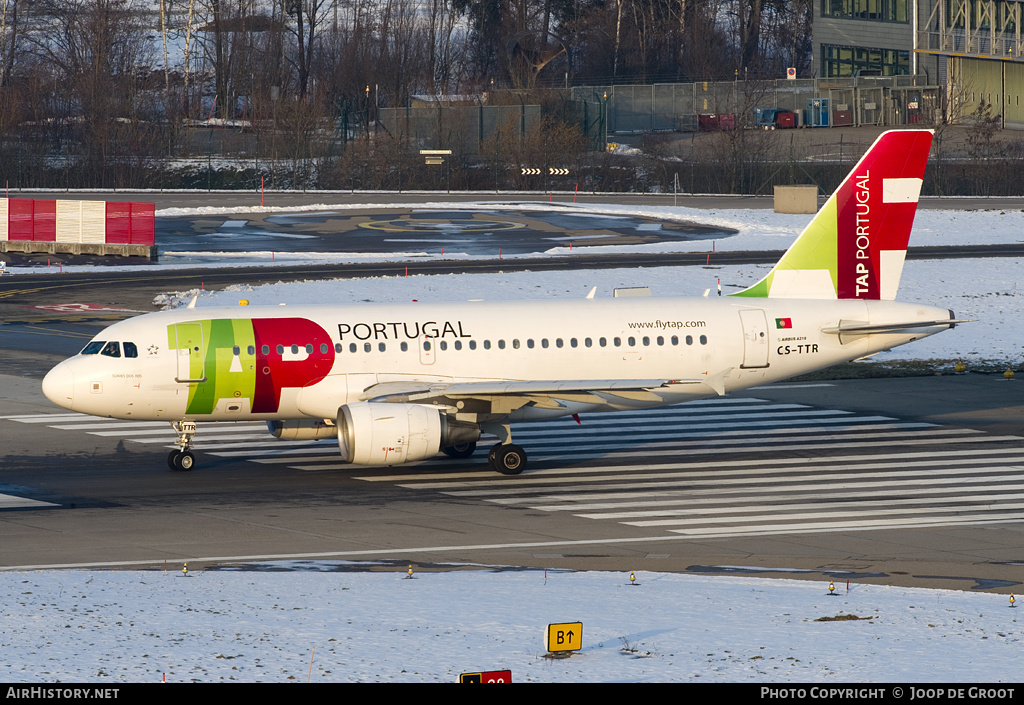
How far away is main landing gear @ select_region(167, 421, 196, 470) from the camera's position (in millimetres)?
30781

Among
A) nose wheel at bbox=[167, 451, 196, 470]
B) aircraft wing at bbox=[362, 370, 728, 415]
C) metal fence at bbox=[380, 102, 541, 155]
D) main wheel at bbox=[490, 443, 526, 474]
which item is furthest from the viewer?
metal fence at bbox=[380, 102, 541, 155]

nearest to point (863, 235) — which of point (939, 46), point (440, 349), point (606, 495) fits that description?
point (606, 495)

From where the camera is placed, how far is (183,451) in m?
30.9

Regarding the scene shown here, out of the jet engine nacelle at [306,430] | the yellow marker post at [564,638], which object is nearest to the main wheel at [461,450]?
the jet engine nacelle at [306,430]

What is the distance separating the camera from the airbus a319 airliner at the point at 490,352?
98.0 feet

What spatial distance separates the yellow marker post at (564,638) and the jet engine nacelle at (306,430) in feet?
52.9

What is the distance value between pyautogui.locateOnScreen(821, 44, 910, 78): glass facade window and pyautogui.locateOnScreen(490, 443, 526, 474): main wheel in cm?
10774

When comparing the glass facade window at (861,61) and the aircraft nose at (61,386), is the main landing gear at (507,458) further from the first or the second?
the glass facade window at (861,61)

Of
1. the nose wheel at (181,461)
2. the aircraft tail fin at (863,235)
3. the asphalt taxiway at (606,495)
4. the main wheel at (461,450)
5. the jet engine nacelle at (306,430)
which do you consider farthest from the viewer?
the aircraft tail fin at (863,235)

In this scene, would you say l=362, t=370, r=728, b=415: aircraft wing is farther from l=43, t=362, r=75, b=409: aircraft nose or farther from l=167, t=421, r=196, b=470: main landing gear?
l=43, t=362, r=75, b=409: aircraft nose

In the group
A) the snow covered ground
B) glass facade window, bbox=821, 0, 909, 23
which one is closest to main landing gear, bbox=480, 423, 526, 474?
the snow covered ground

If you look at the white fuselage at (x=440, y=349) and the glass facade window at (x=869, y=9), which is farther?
the glass facade window at (x=869, y=9)

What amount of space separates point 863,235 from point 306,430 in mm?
15224
